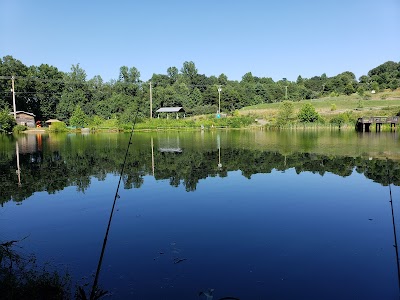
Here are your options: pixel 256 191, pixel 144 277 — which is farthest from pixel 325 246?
pixel 256 191

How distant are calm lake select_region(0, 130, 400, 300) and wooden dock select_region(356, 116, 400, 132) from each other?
42.3 meters

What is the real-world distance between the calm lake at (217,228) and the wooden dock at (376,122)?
42310 millimetres

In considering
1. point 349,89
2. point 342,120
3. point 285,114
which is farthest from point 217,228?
point 349,89

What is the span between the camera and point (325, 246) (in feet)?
30.3

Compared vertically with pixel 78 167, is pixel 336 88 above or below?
above

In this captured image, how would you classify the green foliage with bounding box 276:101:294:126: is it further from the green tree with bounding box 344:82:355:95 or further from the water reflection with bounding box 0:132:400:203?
the green tree with bounding box 344:82:355:95

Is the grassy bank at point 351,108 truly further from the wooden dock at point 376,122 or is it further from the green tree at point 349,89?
the green tree at point 349,89

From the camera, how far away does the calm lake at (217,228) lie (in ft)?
24.1

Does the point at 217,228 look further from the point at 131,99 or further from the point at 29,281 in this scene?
the point at 131,99

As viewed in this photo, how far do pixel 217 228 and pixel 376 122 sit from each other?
188ft

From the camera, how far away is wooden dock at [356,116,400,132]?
5827 centimetres

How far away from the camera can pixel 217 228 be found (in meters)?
10.7

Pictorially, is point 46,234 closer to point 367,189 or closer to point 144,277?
point 144,277

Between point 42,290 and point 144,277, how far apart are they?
6.80ft
